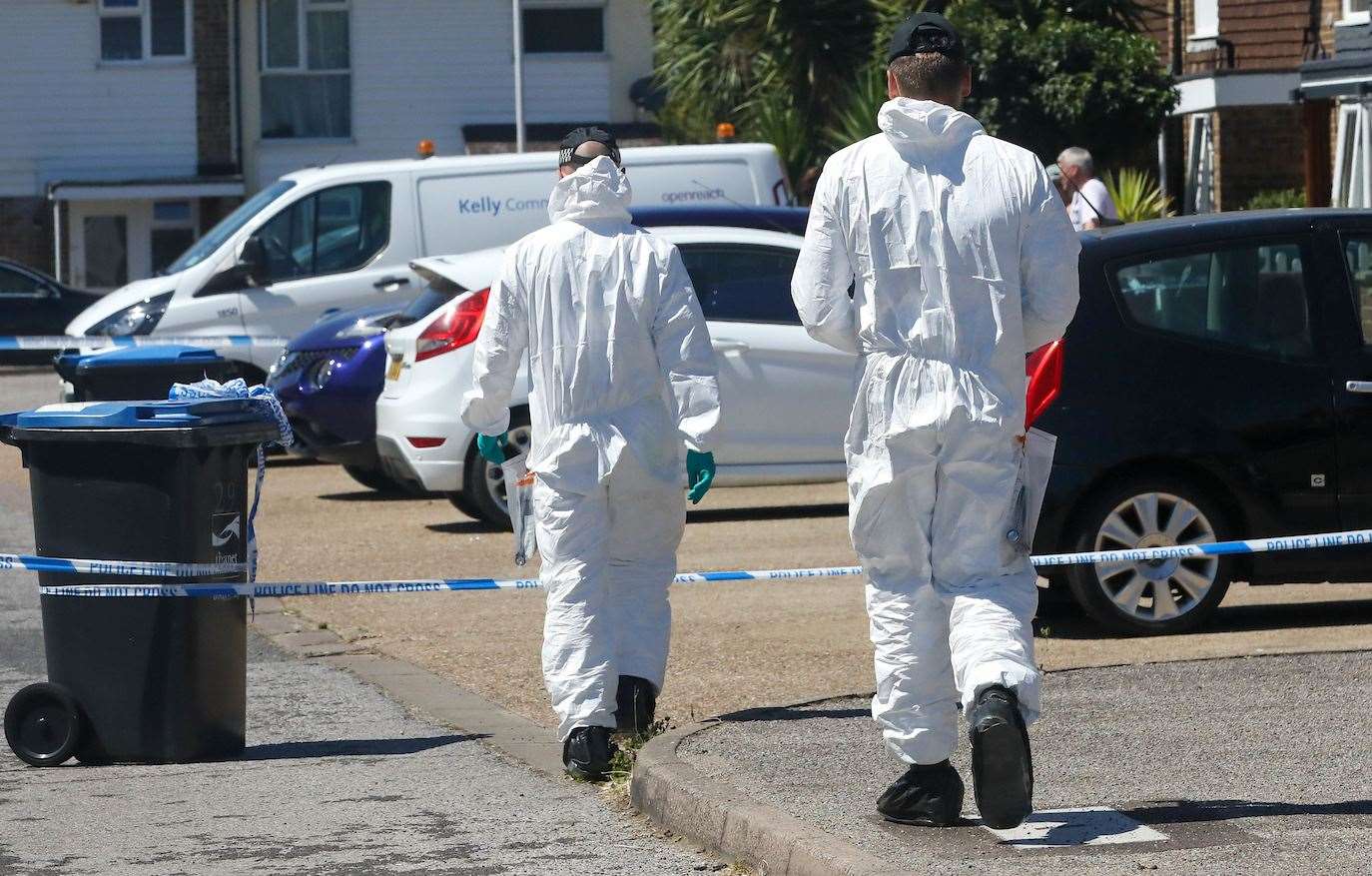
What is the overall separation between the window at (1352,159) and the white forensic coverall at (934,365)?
15889mm

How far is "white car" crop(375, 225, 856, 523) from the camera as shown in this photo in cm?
1189

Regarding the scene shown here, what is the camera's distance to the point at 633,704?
645cm

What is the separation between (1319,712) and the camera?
6.58 meters

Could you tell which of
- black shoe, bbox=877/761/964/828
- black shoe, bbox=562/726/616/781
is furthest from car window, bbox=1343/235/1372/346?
black shoe, bbox=877/761/964/828

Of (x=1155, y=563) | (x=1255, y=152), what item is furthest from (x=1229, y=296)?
(x=1255, y=152)

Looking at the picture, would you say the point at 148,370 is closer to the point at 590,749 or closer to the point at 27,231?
the point at 590,749

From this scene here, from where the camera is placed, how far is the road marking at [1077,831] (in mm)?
5055

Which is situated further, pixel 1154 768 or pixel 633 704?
pixel 633 704

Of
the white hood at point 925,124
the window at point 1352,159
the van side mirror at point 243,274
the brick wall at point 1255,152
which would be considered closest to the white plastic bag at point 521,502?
the white hood at point 925,124

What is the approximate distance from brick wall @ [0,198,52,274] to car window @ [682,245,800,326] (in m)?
25.6

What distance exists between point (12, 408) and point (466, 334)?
1104 cm

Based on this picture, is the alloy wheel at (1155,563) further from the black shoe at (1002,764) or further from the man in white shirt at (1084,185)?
the man in white shirt at (1084,185)

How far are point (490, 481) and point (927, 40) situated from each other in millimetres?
7225

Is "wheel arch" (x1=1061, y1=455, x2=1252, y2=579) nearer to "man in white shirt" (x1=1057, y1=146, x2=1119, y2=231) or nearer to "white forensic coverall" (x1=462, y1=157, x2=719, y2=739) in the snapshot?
"white forensic coverall" (x1=462, y1=157, x2=719, y2=739)
